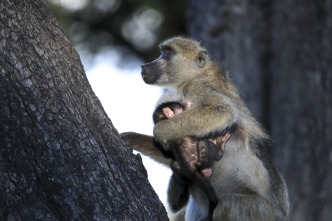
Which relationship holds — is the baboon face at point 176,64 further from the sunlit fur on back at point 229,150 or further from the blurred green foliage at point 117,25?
the blurred green foliage at point 117,25

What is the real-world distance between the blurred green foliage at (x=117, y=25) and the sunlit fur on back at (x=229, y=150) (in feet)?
15.6

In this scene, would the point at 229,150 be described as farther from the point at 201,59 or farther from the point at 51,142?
the point at 51,142

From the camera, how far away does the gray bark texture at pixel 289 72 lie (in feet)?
30.7

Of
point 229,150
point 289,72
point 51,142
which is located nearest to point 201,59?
point 229,150

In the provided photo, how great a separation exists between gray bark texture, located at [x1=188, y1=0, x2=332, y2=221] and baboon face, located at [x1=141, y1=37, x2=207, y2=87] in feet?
8.65

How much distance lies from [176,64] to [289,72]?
11.8 ft

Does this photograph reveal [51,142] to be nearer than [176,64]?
Yes

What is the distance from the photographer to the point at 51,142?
3773mm

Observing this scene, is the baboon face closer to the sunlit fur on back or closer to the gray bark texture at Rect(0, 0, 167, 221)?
the sunlit fur on back

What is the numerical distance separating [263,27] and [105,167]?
633cm

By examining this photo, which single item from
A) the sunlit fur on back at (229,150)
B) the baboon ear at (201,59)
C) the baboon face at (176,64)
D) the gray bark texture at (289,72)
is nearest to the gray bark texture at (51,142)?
the sunlit fur on back at (229,150)

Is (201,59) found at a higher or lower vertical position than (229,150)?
higher

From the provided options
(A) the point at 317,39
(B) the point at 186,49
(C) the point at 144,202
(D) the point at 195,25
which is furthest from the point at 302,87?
(C) the point at 144,202

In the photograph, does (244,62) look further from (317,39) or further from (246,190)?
(246,190)
